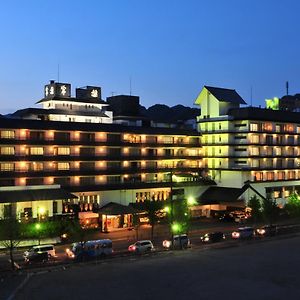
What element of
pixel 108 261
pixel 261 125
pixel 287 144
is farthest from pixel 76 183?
pixel 287 144

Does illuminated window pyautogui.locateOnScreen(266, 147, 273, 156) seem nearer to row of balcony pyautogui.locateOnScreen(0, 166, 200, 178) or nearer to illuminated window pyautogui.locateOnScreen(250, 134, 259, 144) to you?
illuminated window pyautogui.locateOnScreen(250, 134, 259, 144)

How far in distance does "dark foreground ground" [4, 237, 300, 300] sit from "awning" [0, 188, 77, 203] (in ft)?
60.7

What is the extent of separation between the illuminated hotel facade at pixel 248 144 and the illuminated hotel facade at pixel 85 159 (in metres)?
3.47

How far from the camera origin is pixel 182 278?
4144cm

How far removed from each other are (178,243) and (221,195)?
29002mm

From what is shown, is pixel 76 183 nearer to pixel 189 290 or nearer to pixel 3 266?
pixel 3 266

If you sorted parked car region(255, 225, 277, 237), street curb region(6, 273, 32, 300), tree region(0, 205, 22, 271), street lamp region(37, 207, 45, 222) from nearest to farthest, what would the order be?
Result: street curb region(6, 273, 32, 300)
tree region(0, 205, 22, 271)
parked car region(255, 225, 277, 237)
street lamp region(37, 207, 45, 222)

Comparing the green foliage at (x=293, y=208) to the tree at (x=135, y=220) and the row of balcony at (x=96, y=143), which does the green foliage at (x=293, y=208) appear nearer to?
the row of balcony at (x=96, y=143)

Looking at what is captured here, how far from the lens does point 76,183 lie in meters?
71.2

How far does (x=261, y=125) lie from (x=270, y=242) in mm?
30959

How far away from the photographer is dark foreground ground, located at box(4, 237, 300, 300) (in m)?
36.6

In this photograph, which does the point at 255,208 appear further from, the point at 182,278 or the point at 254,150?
the point at 182,278

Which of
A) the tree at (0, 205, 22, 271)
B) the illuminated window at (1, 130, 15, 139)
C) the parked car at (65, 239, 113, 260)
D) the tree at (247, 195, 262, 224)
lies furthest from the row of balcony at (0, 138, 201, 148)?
the parked car at (65, 239, 113, 260)

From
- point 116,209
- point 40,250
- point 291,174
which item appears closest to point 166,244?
point 40,250
